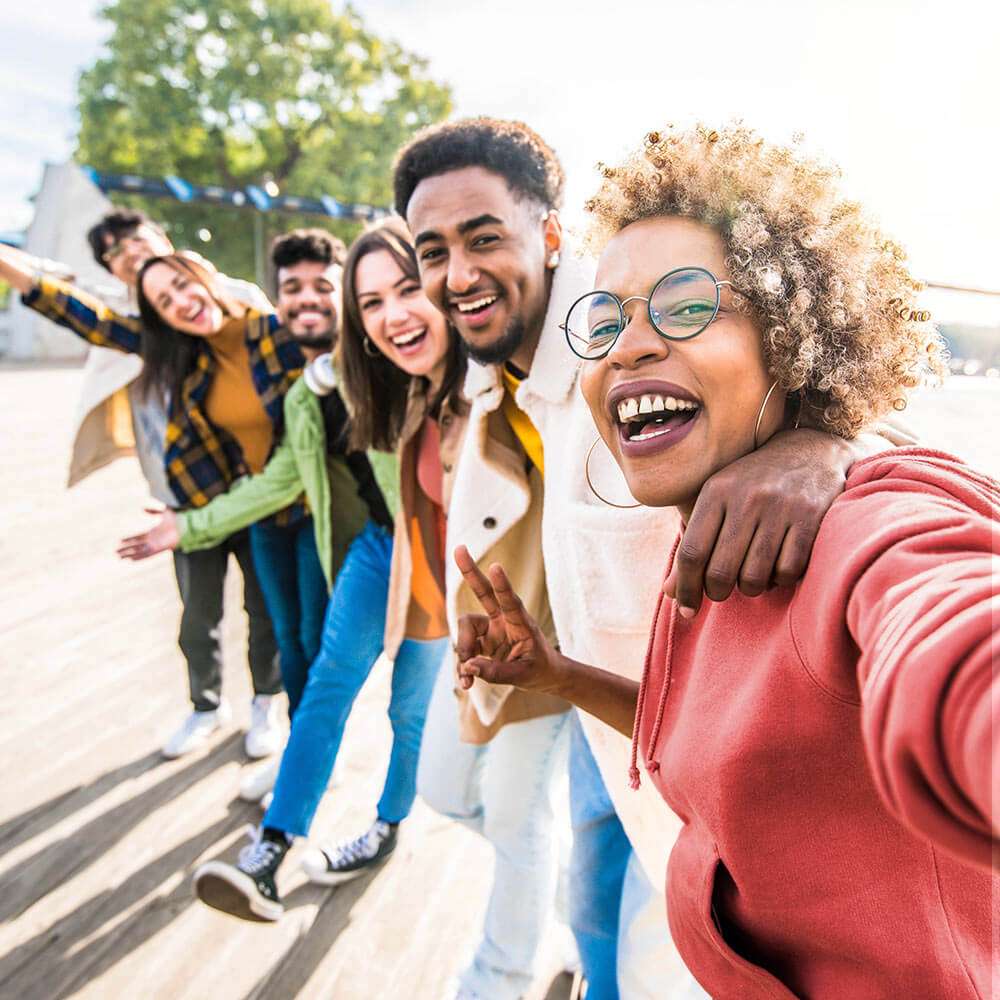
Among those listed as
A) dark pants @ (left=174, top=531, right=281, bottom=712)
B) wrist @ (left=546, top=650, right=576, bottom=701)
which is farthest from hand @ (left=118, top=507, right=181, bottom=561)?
wrist @ (left=546, top=650, right=576, bottom=701)

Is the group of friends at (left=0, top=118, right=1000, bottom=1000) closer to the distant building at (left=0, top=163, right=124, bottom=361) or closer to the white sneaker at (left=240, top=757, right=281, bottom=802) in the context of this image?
the white sneaker at (left=240, top=757, right=281, bottom=802)

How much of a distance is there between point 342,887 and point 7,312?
2171 cm

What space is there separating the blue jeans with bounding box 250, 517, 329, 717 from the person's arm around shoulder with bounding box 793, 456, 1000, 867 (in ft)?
7.76

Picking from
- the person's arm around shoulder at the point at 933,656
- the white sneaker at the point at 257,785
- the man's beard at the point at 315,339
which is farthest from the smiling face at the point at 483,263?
the white sneaker at the point at 257,785

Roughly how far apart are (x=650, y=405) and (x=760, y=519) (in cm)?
25

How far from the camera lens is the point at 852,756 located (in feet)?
2.33

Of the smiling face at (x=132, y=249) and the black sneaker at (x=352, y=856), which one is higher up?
the smiling face at (x=132, y=249)

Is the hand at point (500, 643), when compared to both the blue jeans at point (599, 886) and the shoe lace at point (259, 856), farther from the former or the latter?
the shoe lace at point (259, 856)

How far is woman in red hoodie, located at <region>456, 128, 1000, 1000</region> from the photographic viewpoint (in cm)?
62

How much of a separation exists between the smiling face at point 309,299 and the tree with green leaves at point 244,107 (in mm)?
19312

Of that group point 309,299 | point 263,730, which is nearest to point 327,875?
point 263,730

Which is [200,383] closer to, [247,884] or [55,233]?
[247,884]

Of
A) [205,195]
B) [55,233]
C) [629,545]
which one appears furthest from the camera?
[55,233]

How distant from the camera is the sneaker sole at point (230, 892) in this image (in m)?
1.92
